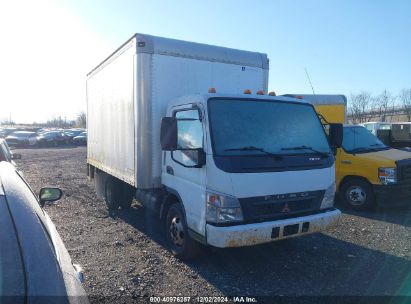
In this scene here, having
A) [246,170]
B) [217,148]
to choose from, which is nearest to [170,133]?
→ [217,148]

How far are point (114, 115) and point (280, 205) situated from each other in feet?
13.6

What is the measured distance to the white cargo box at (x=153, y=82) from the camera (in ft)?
18.4

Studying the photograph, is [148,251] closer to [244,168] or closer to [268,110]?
[244,168]

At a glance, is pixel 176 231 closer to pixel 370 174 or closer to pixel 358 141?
pixel 370 174

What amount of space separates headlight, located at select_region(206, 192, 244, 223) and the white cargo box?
5.79 feet

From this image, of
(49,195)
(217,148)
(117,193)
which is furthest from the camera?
(117,193)

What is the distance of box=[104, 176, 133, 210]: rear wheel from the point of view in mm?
7938

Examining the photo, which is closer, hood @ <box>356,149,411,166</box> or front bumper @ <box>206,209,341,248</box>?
front bumper @ <box>206,209,341,248</box>

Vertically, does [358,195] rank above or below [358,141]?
below

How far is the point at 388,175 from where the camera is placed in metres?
7.62

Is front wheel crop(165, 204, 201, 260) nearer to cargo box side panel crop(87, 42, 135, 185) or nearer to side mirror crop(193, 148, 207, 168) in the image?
side mirror crop(193, 148, 207, 168)

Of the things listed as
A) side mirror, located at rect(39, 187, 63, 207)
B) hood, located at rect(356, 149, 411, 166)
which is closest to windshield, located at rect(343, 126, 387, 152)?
hood, located at rect(356, 149, 411, 166)

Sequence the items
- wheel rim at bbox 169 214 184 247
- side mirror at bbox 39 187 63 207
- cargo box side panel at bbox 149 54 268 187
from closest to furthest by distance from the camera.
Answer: side mirror at bbox 39 187 63 207 < wheel rim at bbox 169 214 184 247 < cargo box side panel at bbox 149 54 268 187

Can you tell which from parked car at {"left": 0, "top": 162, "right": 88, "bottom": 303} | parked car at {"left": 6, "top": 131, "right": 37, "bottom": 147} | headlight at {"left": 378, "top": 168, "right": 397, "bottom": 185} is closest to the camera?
parked car at {"left": 0, "top": 162, "right": 88, "bottom": 303}
